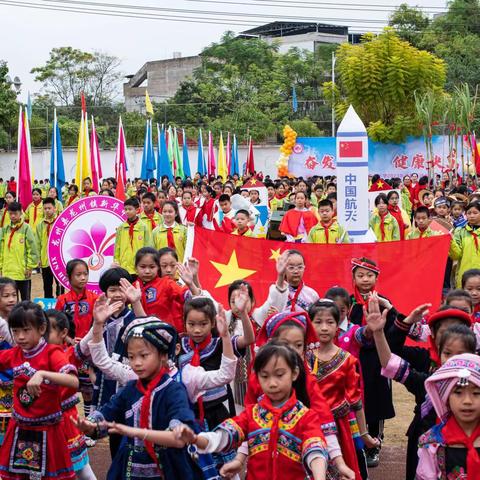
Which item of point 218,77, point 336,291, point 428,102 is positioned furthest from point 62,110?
point 336,291

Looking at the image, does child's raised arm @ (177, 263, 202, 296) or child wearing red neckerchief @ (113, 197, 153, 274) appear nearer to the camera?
child's raised arm @ (177, 263, 202, 296)

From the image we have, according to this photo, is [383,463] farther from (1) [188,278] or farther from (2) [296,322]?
(2) [296,322]

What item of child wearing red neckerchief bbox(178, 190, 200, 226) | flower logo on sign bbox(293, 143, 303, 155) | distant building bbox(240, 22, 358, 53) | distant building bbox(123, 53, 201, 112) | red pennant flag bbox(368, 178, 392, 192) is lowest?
child wearing red neckerchief bbox(178, 190, 200, 226)

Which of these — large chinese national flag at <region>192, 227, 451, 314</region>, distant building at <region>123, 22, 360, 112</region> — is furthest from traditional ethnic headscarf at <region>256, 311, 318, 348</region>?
distant building at <region>123, 22, 360, 112</region>

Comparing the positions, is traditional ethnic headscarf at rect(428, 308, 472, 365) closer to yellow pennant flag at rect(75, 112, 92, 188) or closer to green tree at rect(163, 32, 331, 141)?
yellow pennant flag at rect(75, 112, 92, 188)

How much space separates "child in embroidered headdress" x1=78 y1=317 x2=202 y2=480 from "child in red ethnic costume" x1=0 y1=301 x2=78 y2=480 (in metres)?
0.69

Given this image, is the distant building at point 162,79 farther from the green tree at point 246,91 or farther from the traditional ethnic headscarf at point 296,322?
the traditional ethnic headscarf at point 296,322

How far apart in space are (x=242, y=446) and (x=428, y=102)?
27.8m

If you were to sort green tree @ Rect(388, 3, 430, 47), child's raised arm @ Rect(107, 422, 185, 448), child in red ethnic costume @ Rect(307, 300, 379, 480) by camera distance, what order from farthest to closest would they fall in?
green tree @ Rect(388, 3, 430, 47) → child in red ethnic costume @ Rect(307, 300, 379, 480) → child's raised arm @ Rect(107, 422, 185, 448)

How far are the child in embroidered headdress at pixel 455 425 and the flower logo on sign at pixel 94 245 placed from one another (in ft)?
18.8

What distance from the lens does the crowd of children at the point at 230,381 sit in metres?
4.00

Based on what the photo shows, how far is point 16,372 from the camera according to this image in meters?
5.10

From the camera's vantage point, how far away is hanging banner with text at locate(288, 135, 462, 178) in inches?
1395

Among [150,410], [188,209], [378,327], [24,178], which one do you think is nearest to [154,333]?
[150,410]
